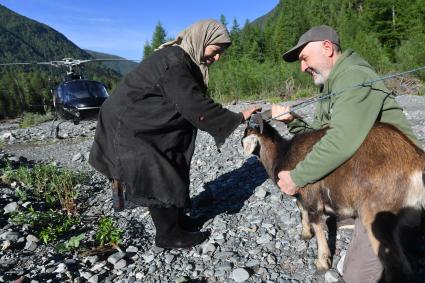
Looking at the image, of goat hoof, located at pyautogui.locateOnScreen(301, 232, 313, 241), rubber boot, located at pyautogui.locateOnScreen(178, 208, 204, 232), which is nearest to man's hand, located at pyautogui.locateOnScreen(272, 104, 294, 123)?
goat hoof, located at pyautogui.locateOnScreen(301, 232, 313, 241)

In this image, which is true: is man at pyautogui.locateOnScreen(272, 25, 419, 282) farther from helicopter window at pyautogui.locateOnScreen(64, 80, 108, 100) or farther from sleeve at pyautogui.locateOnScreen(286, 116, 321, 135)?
helicopter window at pyautogui.locateOnScreen(64, 80, 108, 100)

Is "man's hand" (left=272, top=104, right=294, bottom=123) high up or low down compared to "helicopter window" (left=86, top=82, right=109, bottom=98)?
up

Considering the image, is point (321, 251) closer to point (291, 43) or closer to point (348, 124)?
point (348, 124)

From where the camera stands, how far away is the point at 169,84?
11.7ft

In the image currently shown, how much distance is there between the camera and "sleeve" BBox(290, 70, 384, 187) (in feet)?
9.23

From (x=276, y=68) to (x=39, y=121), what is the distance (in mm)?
19472

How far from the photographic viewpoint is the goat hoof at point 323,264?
343 centimetres

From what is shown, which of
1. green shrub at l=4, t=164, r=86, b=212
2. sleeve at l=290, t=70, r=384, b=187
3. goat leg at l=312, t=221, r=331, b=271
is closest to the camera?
sleeve at l=290, t=70, r=384, b=187

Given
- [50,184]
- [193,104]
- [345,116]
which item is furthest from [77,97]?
[345,116]

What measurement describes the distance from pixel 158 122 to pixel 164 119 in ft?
0.22

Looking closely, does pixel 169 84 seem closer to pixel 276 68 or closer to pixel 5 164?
pixel 5 164

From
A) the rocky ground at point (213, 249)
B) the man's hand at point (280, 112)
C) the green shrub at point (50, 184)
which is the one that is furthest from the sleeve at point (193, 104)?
the green shrub at point (50, 184)

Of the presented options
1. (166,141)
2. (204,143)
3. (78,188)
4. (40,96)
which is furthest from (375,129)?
(40,96)

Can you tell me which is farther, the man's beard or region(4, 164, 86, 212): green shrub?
region(4, 164, 86, 212): green shrub
